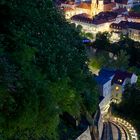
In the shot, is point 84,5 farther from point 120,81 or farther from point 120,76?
point 120,81

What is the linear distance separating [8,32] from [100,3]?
115ft

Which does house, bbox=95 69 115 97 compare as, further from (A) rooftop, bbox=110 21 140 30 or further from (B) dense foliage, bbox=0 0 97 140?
(A) rooftop, bbox=110 21 140 30

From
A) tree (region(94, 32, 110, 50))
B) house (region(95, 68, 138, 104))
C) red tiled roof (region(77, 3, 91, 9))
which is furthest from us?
red tiled roof (region(77, 3, 91, 9))

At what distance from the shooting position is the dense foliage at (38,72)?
6000mm

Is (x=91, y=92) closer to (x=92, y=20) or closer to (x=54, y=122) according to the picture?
(x=54, y=122)

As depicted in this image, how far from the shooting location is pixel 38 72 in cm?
673

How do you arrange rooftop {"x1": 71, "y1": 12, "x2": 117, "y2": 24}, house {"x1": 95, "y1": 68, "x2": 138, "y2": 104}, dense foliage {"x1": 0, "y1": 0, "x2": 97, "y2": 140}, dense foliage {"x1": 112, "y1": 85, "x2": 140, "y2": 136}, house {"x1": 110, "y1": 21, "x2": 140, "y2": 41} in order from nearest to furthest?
dense foliage {"x1": 0, "y1": 0, "x2": 97, "y2": 140}, dense foliage {"x1": 112, "y1": 85, "x2": 140, "y2": 136}, house {"x1": 95, "y1": 68, "x2": 138, "y2": 104}, house {"x1": 110, "y1": 21, "x2": 140, "y2": 41}, rooftop {"x1": 71, "y1": 12, "x2": 117, "y2": 24}

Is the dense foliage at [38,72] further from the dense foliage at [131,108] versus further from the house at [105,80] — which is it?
the house at [105,80]

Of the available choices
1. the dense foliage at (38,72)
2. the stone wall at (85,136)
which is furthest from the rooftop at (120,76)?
the dense foliage at (38,72)

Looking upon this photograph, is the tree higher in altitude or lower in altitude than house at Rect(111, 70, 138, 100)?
lower

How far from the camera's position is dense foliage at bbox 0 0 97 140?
600 cm

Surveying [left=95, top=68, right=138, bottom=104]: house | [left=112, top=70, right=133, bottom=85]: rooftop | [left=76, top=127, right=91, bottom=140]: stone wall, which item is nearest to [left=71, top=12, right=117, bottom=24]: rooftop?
[left=112, top=70, right=133, bottom=85]: rooftop

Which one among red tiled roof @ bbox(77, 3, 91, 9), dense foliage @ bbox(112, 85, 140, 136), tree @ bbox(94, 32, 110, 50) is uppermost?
dense foliage @ bbox(112, 85, 140, 136)

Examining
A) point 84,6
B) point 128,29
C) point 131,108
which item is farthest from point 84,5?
point 131,108
